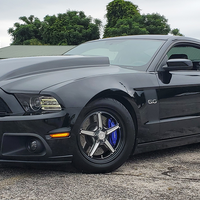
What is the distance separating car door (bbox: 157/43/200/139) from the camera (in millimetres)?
4113

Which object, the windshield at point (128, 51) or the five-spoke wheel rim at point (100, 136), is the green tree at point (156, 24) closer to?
the windshield at point (128, 51)

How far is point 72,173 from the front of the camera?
11.6 ft

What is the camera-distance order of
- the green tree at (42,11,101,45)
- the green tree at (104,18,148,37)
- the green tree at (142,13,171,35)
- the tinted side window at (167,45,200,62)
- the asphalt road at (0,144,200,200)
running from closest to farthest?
the asphalt road at (0,144,200,200), the tinted side window at (167,45,200,62), the green tree at (104,18,148,37), the green tree at (142,13,171,35), the green tree at (42,11,101,45)

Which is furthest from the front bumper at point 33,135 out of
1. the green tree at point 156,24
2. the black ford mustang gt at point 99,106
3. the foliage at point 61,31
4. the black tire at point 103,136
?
the foliage at point 61,31

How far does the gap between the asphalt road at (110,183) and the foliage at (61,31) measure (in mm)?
66189

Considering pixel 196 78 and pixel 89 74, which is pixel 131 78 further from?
pixel 196 78

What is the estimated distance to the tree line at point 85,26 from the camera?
63.2 m

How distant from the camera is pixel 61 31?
233ft

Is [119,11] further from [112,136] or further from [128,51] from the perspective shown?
[112,136]

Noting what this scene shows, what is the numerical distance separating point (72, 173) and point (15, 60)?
4.47ft

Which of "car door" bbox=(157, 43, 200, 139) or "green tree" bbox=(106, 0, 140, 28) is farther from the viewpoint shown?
"green tree" bbox=(106, 0, 140, 28)

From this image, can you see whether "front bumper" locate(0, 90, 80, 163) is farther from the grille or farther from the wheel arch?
the wheel arch

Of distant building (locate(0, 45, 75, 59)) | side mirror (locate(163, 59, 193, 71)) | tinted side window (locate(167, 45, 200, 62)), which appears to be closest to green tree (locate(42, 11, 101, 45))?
distant building (locate(0, 45, 75, 59))

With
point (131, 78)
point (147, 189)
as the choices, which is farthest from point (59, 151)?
point (131, 78)
